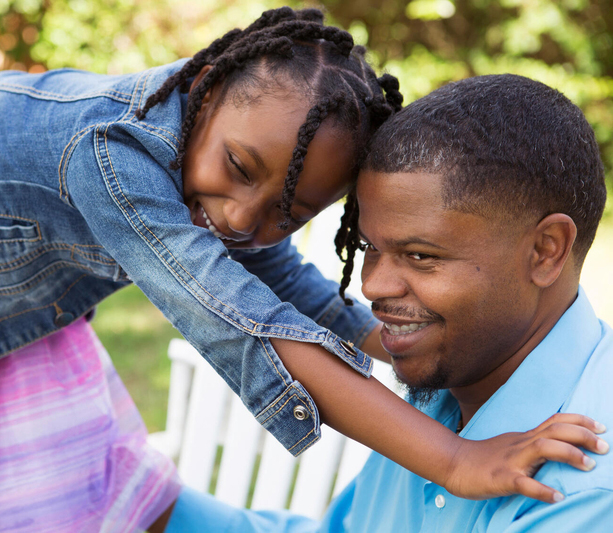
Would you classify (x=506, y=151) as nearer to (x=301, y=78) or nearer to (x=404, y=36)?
(x=301, y=78)

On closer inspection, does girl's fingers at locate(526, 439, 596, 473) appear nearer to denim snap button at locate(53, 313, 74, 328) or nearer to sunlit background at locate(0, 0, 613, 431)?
denim snap button at locate(53, 313, 74, 328)

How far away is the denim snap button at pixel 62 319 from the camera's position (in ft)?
7.25

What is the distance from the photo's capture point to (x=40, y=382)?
2166 mm

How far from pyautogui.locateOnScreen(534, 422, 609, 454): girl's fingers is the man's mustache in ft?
1.45

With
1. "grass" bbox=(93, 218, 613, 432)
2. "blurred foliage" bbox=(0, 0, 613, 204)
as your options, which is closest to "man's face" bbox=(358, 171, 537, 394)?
"grass" bbox=(93, 218, 613, 432)

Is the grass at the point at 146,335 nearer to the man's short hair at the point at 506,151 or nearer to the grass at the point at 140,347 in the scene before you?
the grass at the point at 140,347

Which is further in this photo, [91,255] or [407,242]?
[91,255]

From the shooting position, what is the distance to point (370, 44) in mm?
8094

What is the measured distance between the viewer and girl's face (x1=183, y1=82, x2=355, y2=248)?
6.24 ft

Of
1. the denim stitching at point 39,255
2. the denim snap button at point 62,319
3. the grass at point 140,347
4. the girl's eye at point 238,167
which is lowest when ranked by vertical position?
the grass at point 140,347

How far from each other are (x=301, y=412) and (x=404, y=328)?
39cm

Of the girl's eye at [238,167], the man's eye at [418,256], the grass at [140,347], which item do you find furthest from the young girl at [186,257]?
the grass at [140,347]

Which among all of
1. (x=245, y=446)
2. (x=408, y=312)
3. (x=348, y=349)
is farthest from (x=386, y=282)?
(x=245, y=446)

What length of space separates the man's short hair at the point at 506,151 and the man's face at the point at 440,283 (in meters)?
0.05
